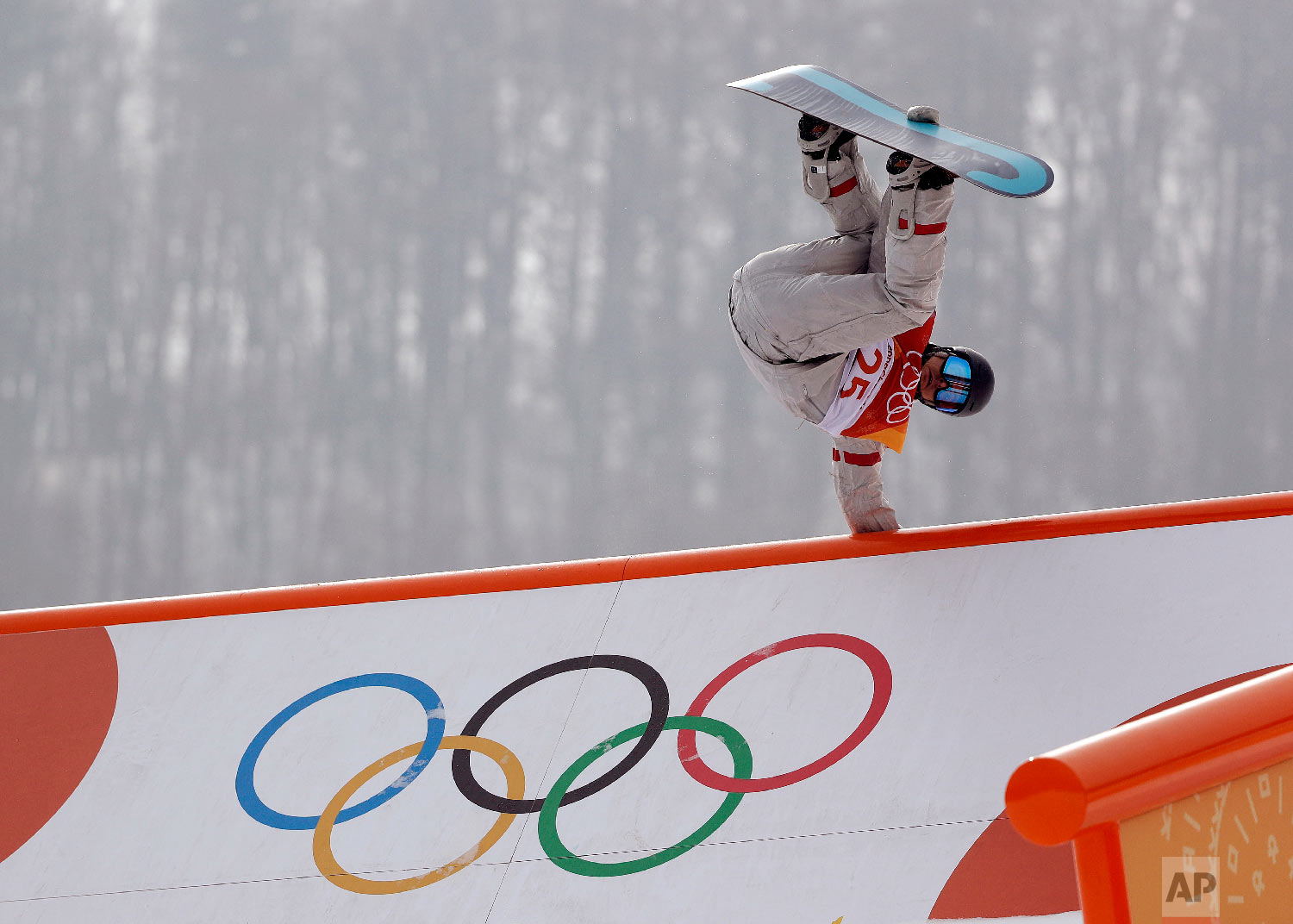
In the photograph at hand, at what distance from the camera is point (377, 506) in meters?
4.23

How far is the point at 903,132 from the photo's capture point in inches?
54.3

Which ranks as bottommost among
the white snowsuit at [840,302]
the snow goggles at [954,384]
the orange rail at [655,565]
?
the orange rail at [655,565]

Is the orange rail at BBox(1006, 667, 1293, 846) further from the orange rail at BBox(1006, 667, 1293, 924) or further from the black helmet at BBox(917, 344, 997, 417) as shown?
the black helmet at BBox(917, 344, 997, 417)

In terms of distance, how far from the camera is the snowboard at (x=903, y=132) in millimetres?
1283

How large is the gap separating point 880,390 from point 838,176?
304mm

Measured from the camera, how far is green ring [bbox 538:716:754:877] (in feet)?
4.48

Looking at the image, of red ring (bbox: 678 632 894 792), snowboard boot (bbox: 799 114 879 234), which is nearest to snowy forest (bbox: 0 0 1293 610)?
snowboard boot (bbox: 799 114 879 234)

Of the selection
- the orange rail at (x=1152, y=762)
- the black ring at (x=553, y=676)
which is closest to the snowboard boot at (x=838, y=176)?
the black ring at (x=553, y=676)

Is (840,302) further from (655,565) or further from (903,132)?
(655,565)

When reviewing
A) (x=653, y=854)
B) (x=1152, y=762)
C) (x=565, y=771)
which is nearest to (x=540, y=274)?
(x=565, y=771)

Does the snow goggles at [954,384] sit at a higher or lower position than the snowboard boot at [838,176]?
lower

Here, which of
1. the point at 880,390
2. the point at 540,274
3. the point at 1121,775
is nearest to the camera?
the point at 1121,775

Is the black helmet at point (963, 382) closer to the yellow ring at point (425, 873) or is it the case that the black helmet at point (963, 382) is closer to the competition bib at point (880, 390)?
the competition bib at point (880, 390)

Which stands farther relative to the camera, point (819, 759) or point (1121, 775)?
point (819, 759)
